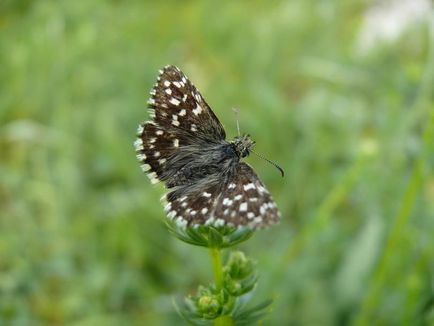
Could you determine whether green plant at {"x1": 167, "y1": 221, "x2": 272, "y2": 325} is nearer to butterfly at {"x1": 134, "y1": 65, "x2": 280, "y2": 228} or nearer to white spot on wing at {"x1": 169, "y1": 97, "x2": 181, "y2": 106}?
butterfly at {"x1": 134, "y1": 65, "x2": 280, "y2": 228}

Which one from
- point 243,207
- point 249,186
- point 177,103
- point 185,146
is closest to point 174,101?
point 177,103

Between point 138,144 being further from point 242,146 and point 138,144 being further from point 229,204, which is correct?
point 229,204

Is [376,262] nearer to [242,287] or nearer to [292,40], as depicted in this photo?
[242,287]

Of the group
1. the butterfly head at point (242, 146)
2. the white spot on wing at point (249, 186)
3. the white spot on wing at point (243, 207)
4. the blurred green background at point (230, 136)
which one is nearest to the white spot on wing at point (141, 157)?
the butterfly head at point (242, 146)

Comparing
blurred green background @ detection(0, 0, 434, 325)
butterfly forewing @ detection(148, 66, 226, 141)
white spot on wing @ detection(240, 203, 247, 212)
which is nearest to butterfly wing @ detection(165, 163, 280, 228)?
white spot on wing @ detection(240, 203, 247, 212)

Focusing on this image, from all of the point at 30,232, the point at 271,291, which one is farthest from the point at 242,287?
the point at 30,232
